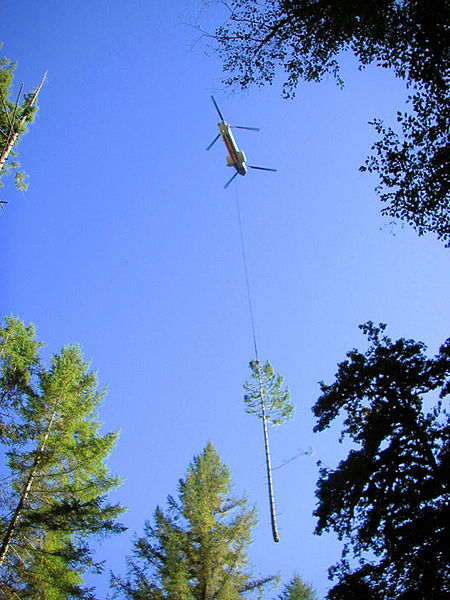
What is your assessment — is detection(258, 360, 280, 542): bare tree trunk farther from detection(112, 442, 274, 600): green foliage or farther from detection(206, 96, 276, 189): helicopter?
detection(206, 96, 276, 189): helicopter

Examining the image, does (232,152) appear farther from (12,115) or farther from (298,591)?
(298,591)

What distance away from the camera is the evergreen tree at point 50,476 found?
9617mm

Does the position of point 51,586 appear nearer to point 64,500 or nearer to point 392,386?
point 64,500

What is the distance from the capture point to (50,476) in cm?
1055

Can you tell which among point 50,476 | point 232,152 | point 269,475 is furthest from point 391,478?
point 232,152

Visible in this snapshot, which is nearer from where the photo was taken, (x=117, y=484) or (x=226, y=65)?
(x=226, y=65)

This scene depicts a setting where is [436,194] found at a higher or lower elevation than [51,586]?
higher

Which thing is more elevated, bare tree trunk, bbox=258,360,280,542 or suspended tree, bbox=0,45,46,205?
suspended tree, bbox=0,45,46,205

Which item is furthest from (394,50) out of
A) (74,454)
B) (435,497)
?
(74,454)

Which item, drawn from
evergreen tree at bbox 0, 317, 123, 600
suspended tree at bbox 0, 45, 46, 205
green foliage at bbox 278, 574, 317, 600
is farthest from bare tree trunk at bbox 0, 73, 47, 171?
green foliage at bbox 278, 574, 317, 600

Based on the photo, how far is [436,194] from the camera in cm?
620

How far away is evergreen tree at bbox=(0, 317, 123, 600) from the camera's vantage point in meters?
9.62

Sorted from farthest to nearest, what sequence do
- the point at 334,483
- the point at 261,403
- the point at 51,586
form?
the point at 261,403 → the point at 51,586 → the point at 334,483

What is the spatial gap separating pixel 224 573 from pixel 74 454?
19.7 feet
